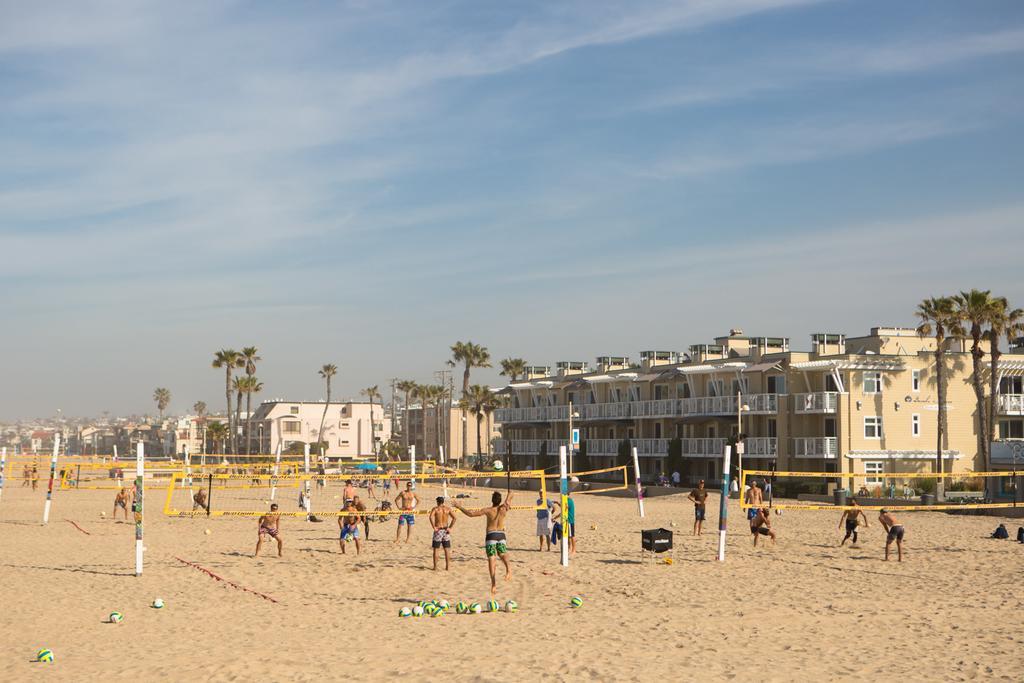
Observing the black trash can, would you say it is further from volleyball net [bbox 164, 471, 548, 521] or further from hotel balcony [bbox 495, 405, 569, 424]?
hotel balcony [bbox 495, 405, 569, 424]

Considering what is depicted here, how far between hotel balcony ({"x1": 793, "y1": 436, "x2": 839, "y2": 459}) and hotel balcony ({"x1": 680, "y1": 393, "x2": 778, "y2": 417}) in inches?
78.7

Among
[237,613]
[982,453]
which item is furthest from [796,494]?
[237,613]

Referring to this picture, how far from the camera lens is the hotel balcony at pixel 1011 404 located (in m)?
50.2

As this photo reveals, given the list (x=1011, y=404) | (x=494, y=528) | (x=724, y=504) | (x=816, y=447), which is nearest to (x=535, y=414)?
(x=816, y=447)

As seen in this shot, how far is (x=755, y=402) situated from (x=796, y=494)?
7.65 m

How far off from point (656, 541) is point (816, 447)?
28.0 metres

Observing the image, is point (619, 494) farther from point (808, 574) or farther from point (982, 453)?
point (808, 574)

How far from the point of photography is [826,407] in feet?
157

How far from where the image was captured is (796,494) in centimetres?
4381

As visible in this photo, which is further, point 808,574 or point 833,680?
point 808,574

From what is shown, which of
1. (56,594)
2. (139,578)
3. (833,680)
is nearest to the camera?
(833,680)

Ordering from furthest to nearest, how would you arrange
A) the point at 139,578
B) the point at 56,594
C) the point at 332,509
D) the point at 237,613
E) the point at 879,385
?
the point at 879,385 → the point at 332,509 → the point at 139,578 → the point at 56,594 → the point at 237,613

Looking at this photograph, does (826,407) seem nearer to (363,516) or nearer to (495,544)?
(363,516)

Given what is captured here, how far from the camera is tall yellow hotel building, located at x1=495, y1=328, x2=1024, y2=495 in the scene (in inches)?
1885
